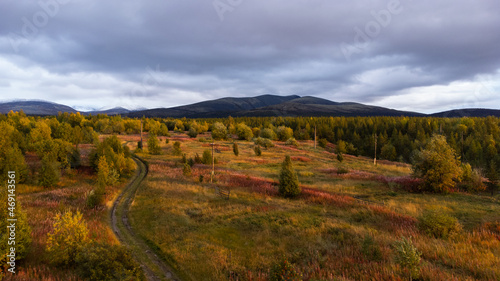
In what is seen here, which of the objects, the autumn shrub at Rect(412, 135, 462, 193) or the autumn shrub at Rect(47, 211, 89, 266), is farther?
the autumn shrub at Rect(412, 135, 462, 193)

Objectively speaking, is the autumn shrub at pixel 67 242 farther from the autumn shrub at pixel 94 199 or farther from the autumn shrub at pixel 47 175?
the autumn shrub at pixel 47 175

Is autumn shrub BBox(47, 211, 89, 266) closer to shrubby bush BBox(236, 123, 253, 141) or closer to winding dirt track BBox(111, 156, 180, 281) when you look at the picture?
winding dirt track BBox(111, 156, 180, 281)

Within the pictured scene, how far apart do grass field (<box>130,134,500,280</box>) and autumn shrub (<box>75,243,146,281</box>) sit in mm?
2902

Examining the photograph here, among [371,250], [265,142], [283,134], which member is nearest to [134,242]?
[371,250]

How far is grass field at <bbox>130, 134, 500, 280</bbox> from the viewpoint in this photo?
9.30m

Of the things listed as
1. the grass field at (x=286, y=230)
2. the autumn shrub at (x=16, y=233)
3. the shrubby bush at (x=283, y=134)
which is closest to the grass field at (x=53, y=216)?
the grass field at (x=286, y=230)

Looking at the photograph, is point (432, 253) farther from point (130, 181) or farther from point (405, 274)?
point (130, 181)

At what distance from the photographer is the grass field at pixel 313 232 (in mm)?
9297

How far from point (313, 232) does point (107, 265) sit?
10924 millimetres

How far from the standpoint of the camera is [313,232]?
14.0m

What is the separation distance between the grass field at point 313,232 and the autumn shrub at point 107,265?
2.90m

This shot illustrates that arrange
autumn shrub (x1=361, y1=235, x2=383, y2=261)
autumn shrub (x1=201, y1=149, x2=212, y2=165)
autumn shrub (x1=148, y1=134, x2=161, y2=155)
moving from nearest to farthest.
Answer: autumn shrub (x1=361, y1=235, x2=383, y2=261) → autumn shrub (x1=201, y1=149, x2=212, y2=165) → autumn shrub (x1=148, y1=134, x2=161, y2=155)

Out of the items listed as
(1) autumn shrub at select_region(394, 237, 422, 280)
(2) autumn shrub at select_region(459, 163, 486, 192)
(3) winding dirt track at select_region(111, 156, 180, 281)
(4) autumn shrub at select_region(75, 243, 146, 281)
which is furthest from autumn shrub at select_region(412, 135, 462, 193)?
(4) autumn shrub at select_region(75, 243, 146, 281)

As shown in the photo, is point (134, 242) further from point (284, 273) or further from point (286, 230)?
point (284, 273)
